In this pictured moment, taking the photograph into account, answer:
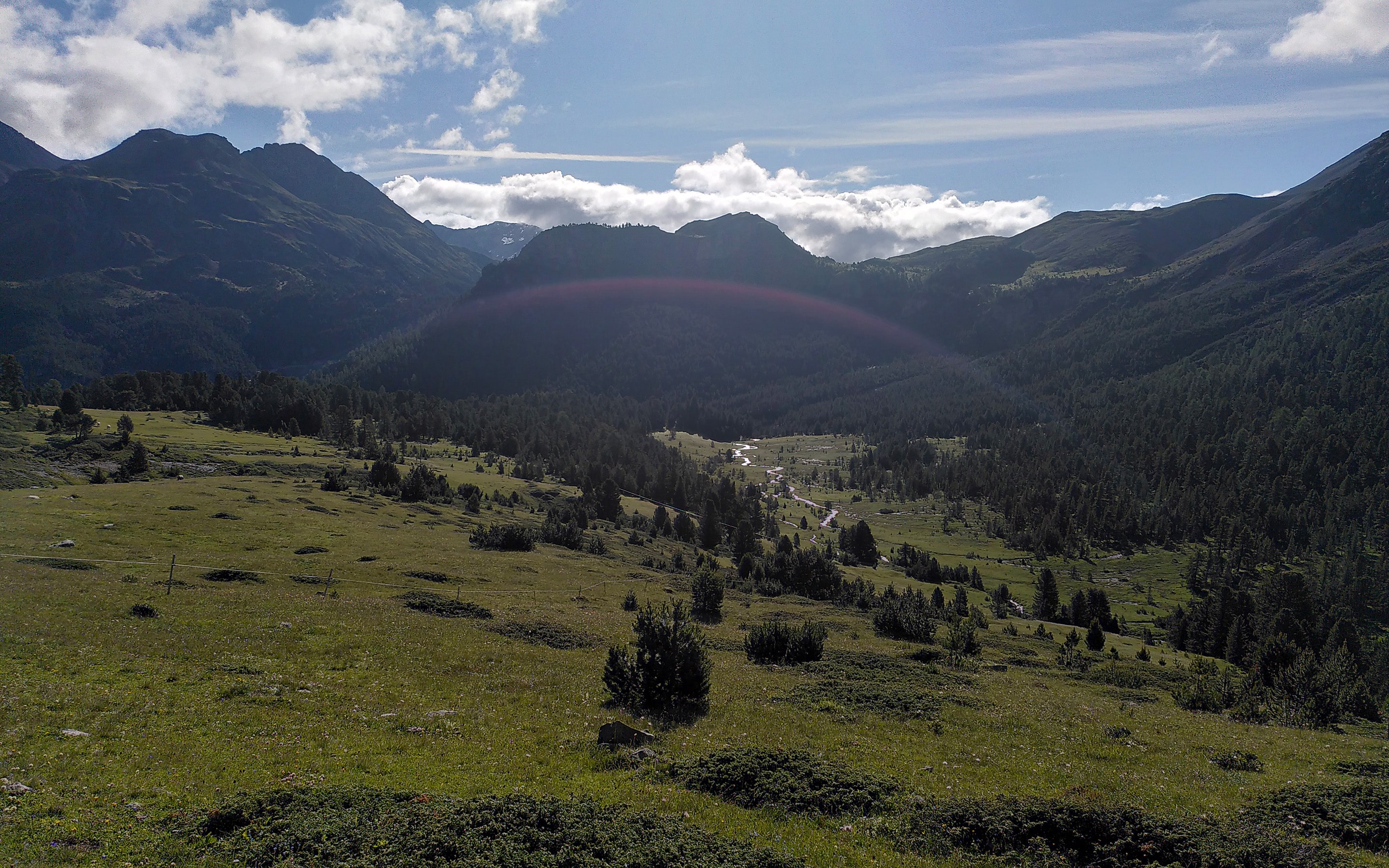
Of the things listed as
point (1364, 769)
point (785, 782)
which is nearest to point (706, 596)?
point (785, 782)

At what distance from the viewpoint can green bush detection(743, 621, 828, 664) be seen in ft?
153

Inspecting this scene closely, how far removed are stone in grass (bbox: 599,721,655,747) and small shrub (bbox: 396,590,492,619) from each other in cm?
2909

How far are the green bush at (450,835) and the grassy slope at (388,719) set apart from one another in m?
1.10

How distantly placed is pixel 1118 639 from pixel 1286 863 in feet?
366

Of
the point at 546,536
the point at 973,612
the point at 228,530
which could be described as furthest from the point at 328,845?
the point at 546,536

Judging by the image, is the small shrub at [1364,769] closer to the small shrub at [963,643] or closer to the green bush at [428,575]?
the small shrub at [963,643]

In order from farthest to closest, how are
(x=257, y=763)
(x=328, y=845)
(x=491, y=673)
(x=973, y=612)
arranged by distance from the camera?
(x=973, y=612) < (x=491, y=673) < (x=257, y=763) < (x=328, y=845)

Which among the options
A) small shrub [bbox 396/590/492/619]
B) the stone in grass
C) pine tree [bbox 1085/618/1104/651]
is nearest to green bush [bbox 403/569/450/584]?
small shrub [bbox 396/590/492/619]

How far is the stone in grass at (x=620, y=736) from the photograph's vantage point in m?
24.9

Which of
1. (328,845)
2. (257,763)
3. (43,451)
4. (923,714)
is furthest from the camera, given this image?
(43,451)

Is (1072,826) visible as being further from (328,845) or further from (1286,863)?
(328,845)

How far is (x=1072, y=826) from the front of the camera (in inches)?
721

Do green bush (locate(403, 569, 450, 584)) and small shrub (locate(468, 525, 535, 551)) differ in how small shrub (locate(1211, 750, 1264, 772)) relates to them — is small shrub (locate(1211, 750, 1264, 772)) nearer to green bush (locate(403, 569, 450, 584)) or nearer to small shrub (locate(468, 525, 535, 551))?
green bush (locate(403, 569, 450, 584))

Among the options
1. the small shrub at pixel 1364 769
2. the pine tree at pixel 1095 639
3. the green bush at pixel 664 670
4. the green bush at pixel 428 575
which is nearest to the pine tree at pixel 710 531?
the pine tree at pixel 1095 639
